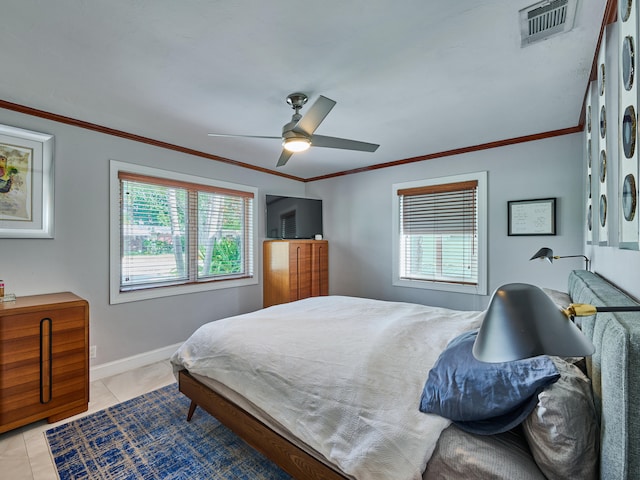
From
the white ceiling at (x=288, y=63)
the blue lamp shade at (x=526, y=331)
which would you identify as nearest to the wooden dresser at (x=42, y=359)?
the white ceiling at (x=288, y=63)

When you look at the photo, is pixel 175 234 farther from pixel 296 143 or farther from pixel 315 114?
pixel 315 114

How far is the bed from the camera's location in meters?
0.84

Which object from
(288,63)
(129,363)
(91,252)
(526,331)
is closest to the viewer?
(526,331)

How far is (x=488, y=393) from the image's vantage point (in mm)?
1127

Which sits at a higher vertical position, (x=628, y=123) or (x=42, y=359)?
(x=628, y=123)

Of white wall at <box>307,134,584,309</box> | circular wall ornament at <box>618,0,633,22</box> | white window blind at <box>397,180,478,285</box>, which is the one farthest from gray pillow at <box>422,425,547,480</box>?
white window blind at <box>397,180,478,285</box>

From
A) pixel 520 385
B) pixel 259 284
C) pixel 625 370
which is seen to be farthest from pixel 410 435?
pixel 259 284

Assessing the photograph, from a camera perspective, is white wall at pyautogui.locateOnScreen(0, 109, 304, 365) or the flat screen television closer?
white wall at pyautogui.locateOnScreen(0, 109, 304, 365)

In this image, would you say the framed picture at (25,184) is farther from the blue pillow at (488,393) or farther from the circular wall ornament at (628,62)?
the circular wall ornament at (628,62)

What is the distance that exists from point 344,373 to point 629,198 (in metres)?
1.39

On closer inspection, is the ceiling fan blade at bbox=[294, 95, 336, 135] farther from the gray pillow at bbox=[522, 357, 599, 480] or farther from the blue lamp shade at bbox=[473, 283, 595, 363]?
the gray pillow at bbox=[522, 357, 599, 480]

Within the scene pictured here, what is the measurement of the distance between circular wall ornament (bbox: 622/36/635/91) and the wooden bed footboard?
185 centimetres

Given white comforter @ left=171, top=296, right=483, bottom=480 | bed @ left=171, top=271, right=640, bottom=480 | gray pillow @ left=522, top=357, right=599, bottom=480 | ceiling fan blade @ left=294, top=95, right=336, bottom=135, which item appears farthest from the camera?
ceiling fan blade @ left=294, top=95, right=336, bottom=135

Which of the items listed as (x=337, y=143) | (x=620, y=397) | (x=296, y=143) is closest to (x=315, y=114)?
(x=296, y=143)
